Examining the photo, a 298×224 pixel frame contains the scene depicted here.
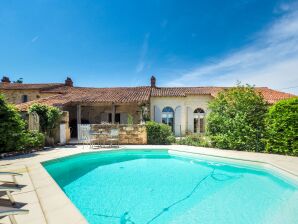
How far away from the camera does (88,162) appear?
Answer: 11.2m

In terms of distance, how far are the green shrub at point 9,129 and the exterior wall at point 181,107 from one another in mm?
14544

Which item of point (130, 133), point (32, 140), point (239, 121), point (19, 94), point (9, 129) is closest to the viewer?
point (9, 129)

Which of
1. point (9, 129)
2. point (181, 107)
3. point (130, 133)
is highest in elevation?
point (181, 107)

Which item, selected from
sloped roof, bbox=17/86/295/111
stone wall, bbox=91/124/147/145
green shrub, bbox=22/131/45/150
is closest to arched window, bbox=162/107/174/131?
sloped roof, bbox=17/86/295/111

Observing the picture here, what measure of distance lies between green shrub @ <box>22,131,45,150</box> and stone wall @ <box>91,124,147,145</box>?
398 centimetres

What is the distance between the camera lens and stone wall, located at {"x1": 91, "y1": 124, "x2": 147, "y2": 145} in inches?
605

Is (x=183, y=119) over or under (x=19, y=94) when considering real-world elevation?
under

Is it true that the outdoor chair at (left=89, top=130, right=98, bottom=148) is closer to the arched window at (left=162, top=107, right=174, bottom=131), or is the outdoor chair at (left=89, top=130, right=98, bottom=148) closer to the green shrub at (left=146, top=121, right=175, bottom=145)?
the green shrub at (left=146, top=121, right=175, bottom=145)

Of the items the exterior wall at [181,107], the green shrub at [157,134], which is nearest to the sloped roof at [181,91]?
the exterior wall at [181,107]

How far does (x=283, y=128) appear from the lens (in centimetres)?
1111

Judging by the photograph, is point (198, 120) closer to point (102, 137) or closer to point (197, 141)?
point (197, 141)

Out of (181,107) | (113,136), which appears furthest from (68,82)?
(113,136)

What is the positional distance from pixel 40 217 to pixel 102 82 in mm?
28676

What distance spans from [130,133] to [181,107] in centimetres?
948
